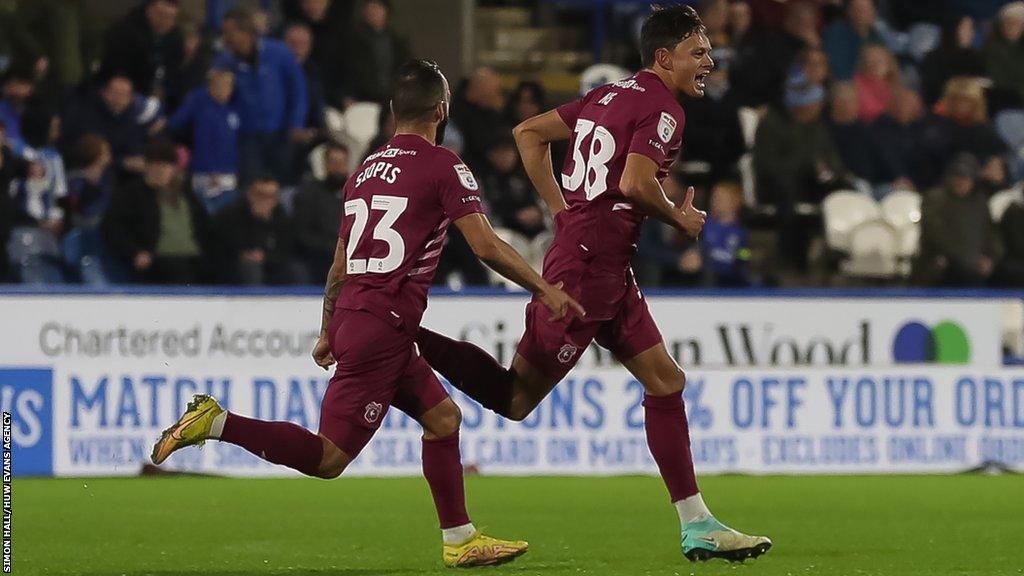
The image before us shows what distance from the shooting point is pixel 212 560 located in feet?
26.0

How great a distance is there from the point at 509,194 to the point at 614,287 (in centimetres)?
810

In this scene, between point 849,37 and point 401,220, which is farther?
point 849,37

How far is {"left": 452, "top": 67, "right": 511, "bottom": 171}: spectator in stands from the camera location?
16.1 m

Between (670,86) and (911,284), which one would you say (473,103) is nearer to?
(911,284)

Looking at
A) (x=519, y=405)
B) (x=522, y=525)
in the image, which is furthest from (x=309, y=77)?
(x=519, y=405)

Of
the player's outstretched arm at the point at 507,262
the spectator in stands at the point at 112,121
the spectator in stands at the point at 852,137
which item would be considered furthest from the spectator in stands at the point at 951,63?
the player's outstretched arm at the point at 507,262

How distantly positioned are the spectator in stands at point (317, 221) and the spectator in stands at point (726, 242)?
10.2ft

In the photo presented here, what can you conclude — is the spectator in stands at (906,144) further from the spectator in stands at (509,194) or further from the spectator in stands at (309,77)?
the spectator in stands at (309,77)

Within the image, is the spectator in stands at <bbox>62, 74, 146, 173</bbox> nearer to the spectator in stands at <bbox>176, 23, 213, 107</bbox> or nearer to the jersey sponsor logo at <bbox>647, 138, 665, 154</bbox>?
the spectator in stands at <bbox>176, 23, 213, 107</bbox>

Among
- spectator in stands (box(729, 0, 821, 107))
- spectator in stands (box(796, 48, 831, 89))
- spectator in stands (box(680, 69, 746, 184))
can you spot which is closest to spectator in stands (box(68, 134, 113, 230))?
spectator in stands (box(680, 69, 746, 184))

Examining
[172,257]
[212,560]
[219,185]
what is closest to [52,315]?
[172,257]

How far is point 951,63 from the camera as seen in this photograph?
18.5m

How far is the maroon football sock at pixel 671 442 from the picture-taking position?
7711 mm

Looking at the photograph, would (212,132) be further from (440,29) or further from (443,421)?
(443,421)
